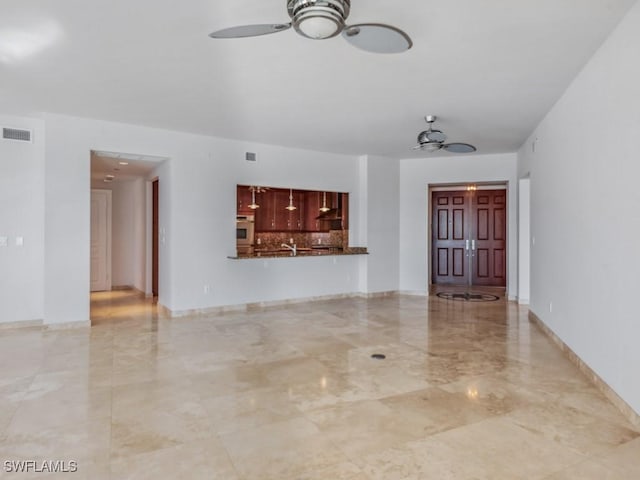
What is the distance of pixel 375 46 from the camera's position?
2.80 m

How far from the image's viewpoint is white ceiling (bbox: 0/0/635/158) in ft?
9.41

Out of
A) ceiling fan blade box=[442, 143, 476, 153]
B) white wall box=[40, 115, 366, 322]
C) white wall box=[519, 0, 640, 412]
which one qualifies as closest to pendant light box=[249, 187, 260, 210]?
white wall box=[40, 115, 366, 322]

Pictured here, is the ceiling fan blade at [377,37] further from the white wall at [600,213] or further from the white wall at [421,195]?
the white wall at [421,195]

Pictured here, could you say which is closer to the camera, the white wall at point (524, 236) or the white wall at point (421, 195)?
the white wall at point (524, 236)

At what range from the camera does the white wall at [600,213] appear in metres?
2.85

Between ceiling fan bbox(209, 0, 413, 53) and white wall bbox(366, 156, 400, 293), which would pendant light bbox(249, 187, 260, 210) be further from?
ceiling fan bbox(209, 0, 413, 53)

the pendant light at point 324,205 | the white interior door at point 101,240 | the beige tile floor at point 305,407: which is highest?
the pendant light at point 324,205

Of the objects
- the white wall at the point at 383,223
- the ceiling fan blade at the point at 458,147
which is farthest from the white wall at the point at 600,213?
the white wall at the point at 383,223

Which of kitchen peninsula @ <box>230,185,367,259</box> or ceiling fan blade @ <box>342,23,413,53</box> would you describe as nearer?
ceiling fan blade @ <box>342,23,413,53</box>

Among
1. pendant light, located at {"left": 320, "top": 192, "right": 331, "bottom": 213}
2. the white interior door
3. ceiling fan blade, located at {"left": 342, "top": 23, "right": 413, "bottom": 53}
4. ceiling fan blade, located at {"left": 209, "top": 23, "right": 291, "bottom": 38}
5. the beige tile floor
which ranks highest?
ceiling fan blade, located at {"left": 342, "top": 23, "right": 413, "bottom": 53}

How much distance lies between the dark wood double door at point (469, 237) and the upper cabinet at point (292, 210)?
108 inches

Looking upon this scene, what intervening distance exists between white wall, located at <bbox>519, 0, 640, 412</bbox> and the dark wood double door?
4.95 metres

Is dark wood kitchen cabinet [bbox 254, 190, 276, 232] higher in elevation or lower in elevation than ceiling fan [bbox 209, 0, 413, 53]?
lower

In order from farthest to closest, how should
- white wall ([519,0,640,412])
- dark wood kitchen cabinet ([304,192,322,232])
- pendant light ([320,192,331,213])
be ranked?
dark wood kitchen cabinet ([304,192,322,232]) → pendant light ([320,192,331,213]) → white wall ([519,0,640,412])
